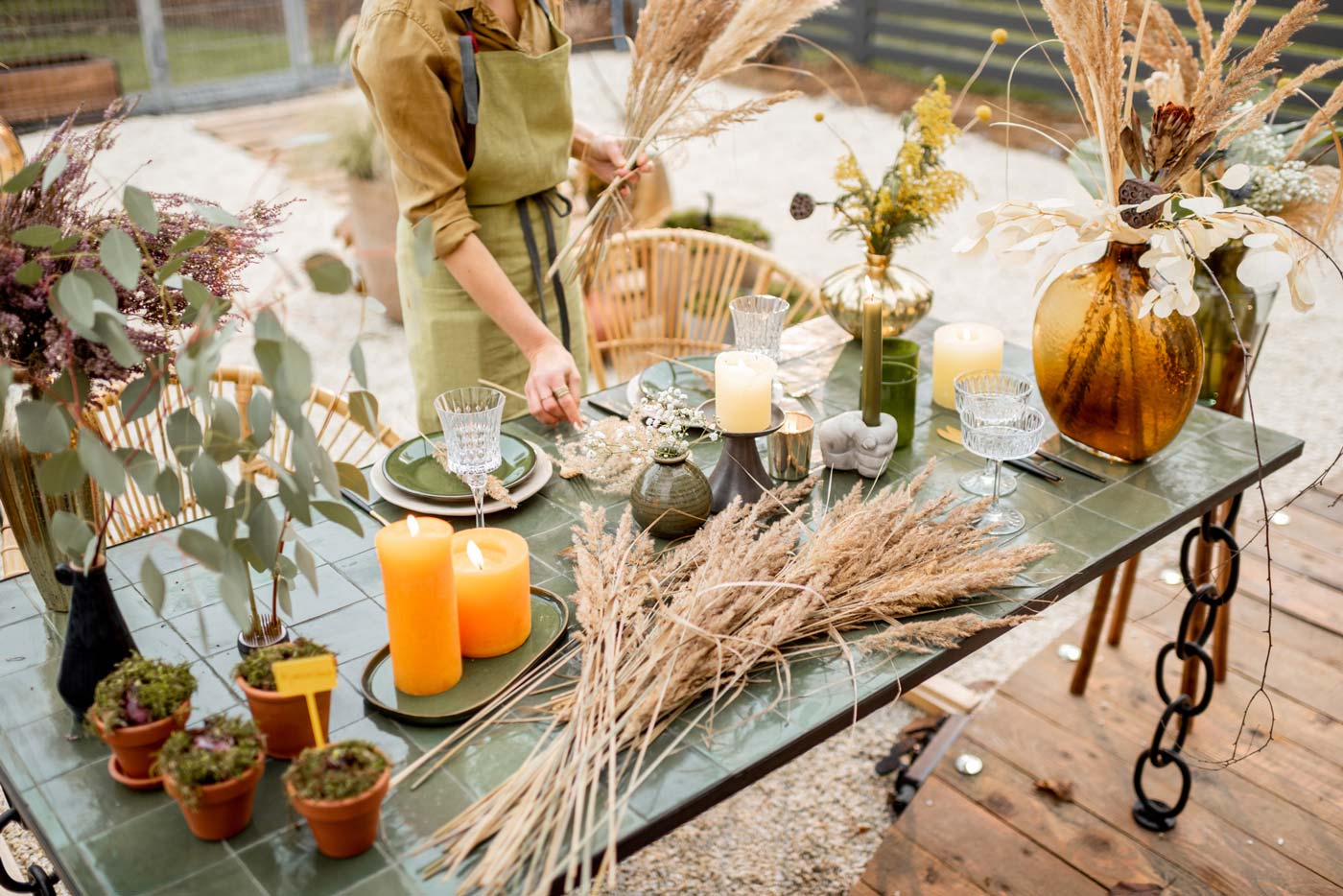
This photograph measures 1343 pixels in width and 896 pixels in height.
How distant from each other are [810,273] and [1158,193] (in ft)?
11.6

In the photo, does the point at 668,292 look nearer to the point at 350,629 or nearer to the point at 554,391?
the point at 554,391

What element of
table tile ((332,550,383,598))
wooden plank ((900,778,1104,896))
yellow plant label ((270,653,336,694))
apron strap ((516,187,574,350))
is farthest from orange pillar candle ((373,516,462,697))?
wooden plank ((900,778,1104,896))

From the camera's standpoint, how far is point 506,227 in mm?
2148

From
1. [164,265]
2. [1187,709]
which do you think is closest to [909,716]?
[1187,709]

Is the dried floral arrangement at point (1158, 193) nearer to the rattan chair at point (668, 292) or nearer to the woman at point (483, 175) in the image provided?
the woman at point (483, 175)

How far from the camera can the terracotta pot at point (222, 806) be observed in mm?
1031

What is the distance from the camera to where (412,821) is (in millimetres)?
1102

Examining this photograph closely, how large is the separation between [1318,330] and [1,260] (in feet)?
15.8

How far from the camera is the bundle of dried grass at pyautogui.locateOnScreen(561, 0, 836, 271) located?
1972 mm

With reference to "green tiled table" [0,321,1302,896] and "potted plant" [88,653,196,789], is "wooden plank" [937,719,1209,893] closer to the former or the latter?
"green tiled table" [0,321,1302,896]

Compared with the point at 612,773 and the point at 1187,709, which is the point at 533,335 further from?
the point at 1187,709

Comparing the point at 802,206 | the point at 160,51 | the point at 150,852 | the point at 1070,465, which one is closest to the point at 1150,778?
the point at 1070,465

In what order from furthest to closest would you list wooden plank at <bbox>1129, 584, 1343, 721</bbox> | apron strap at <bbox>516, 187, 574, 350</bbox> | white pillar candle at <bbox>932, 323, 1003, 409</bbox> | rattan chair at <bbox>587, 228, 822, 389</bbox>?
rattan chair at <bbox>587, 228, 822, 389</bbox> → wooden plank at <bbox>1129, 584, 1343, 721</bbox> → apron strap at <bbox>516, 187, 574, 350</bbox> → white pillar candle at <bbox>932, 323, 1003, 409</bbox>

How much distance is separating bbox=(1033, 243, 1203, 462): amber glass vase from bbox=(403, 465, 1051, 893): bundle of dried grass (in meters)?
0.35
